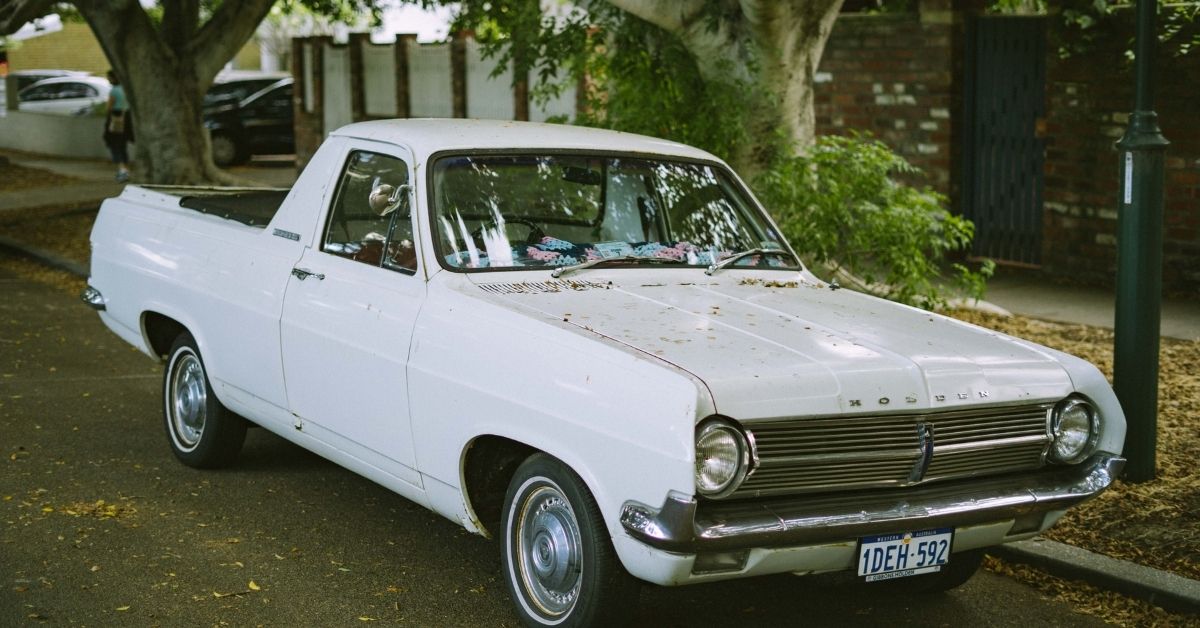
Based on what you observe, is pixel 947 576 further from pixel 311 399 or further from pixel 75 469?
pixel 75 469

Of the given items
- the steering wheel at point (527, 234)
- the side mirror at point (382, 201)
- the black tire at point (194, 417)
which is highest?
the side mirror at point (382, 201)

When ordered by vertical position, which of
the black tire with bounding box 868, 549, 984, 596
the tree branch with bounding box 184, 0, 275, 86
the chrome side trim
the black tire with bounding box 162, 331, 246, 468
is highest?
the tree branch with bounding box 184, 0, 275, 86

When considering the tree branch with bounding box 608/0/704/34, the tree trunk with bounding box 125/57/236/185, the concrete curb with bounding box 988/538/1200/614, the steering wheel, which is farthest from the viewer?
the tree trunk with bounding box 125/57/236/185

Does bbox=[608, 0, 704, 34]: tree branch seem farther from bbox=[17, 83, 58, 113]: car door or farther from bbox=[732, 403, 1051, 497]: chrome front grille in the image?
bbox=[17, 83, 58, 113]: car door

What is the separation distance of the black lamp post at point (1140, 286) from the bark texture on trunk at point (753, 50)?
3.65 meters

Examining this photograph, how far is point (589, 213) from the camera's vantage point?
5938 mm

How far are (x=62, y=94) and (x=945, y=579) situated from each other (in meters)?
32.5

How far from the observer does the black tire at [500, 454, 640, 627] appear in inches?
179

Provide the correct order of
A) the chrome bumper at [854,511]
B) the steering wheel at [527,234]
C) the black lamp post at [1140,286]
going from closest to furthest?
the chrome bumper at [854,511], the steering wheel at [527,234], the black lamp post at [1140,286]

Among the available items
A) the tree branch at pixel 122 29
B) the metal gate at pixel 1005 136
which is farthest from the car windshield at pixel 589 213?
the tree branch at pixel 122 29

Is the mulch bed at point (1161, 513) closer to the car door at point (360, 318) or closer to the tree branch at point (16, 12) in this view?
the car door at point (360, 318)

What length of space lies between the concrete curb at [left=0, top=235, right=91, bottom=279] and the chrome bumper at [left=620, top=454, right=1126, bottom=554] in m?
10.6

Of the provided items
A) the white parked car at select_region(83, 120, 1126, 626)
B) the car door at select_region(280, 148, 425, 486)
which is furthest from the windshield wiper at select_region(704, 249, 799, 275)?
the car door at select_region(280, 148, 425, 486)

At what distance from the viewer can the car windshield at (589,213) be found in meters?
5.63
